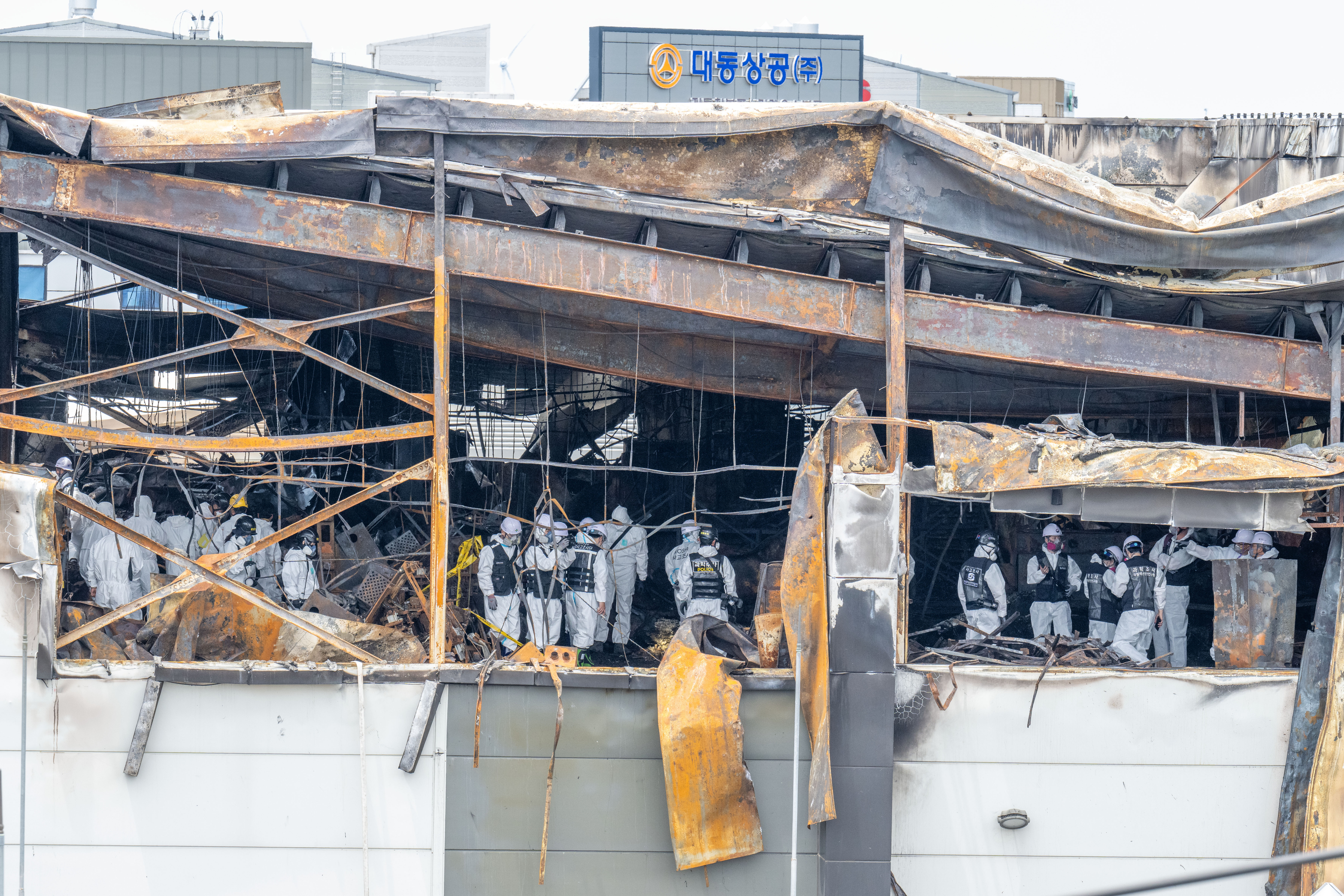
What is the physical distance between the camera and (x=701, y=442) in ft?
47.9

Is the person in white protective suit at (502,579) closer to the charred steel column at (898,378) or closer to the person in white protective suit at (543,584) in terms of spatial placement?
the person in white protective suit at (543,584)

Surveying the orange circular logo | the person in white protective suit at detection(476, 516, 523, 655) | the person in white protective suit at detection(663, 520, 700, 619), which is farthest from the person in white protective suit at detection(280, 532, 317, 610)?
the orange circular logo

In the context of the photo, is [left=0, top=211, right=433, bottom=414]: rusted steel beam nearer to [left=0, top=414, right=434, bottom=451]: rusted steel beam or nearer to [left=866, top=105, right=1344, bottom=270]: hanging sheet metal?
[left=0, top=414, right=434, bottom=451]: rusted steel beam

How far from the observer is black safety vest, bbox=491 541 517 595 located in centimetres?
1180

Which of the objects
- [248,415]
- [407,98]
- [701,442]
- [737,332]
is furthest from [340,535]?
[407,98]

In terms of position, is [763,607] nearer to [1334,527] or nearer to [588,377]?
[1334,527]

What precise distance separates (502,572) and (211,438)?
4.03 m

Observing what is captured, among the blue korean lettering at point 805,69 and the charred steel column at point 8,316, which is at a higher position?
the blue korean lettering at point 805,69

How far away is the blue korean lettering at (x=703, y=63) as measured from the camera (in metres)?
20.1

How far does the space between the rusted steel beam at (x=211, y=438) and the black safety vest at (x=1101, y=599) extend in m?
6.97

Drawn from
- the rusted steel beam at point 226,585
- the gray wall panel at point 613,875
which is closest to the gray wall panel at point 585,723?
the gray wall panel at point 613,875

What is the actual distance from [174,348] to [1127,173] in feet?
37.8

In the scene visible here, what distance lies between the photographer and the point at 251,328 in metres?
8.64

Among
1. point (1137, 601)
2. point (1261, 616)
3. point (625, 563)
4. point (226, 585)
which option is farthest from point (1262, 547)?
point (226, 585)
